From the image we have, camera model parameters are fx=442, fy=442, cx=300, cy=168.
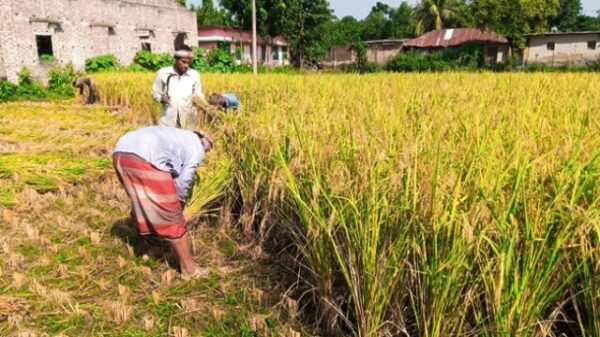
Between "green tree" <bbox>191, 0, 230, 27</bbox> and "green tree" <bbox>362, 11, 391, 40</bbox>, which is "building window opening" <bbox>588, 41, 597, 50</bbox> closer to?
"green tree" <bbox>191, 0, 230, 27</bbox>

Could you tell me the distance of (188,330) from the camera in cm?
216

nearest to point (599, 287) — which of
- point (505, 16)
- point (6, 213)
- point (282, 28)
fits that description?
point (6, 213)

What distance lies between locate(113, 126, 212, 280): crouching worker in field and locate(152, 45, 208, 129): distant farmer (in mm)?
1693

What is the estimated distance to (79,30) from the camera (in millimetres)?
16062

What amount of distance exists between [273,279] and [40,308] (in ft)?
4.05

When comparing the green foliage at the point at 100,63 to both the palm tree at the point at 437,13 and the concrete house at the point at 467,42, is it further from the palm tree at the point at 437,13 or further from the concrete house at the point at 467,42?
the palm tree at the point at 437,13

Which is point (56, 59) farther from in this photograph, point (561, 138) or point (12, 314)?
point (561, 138)

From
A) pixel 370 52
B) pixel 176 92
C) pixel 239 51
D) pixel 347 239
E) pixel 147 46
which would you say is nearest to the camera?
pixel 347 239

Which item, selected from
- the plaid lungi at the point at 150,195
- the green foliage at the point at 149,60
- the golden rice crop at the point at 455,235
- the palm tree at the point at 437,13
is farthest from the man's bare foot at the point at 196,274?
the palm tree at the point at 437,13

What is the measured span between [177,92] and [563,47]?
25.3m

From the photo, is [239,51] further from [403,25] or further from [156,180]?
[403,25]

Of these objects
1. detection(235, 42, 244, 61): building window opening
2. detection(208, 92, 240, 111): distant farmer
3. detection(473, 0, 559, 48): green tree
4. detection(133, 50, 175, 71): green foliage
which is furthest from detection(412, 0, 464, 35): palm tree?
detection(208, 92, 240, 111): distant farmer

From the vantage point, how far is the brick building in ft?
44.0

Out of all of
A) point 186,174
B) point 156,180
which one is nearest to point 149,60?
point 186,174
